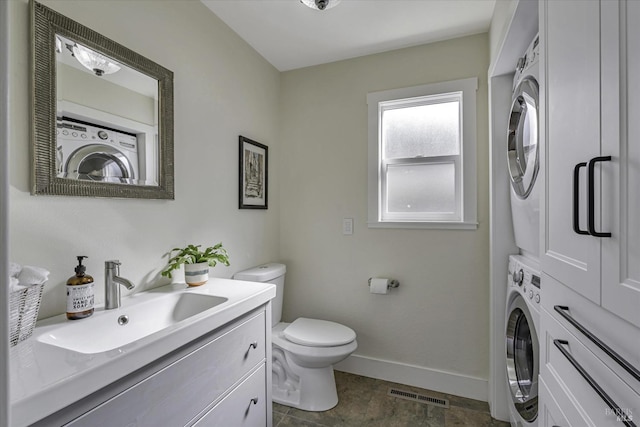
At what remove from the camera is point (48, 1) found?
42.4 inches

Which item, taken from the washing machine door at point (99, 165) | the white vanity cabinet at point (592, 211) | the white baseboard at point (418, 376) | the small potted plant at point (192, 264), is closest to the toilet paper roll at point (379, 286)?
the white baseboard at point (418, 376)

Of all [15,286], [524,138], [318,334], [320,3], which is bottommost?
[318,334]

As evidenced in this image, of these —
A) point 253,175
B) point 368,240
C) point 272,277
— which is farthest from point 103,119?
point 368,240

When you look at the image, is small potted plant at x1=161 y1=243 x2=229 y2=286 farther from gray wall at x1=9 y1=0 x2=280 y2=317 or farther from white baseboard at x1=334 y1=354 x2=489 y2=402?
white baseboard at x1=334 y1=354 x2=489 y2=402

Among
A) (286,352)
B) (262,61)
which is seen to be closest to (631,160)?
(286,352)

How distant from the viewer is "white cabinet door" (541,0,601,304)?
2.18 feet

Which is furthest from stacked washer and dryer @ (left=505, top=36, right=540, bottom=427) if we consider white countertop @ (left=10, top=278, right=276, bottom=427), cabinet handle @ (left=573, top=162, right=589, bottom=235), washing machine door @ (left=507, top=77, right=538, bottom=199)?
white countertop @ (left=10, top=278, right=276, bottom=427)

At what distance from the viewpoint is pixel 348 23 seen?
6.49 ft

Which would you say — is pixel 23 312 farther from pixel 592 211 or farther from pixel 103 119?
pixel 592 211

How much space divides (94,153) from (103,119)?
15 cm

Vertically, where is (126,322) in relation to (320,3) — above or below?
below

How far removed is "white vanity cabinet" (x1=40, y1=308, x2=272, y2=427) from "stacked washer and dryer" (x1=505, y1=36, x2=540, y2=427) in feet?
4.10

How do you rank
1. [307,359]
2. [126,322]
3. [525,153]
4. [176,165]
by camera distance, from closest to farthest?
1. [126,322]
2. [525,153]
3. [176,165]
4. [307,359]

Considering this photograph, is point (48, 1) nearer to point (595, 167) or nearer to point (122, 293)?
point (122, 293)
